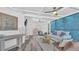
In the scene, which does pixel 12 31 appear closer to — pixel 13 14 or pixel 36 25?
pixel 13 14

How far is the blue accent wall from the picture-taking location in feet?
7.45

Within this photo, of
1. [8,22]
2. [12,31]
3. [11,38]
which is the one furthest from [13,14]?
[11,38]

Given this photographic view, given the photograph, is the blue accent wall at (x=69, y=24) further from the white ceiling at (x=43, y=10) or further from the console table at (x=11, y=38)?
the console table at (x=11, y=38)

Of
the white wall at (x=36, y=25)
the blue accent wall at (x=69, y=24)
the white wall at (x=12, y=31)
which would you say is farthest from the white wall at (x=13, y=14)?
the blue accent wall at (x=69, y=24)

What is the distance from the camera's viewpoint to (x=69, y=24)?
2.29 metres

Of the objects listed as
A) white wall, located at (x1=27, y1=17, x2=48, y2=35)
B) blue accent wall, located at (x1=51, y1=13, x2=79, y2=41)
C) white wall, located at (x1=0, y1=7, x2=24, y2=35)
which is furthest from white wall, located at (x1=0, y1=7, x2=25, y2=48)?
blue accent wall, located at (x1=51, y1=13, x2=79, y2=41)

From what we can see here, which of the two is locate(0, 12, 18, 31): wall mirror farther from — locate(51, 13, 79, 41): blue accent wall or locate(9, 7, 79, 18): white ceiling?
locate(51, 13, 79, 41): blue accent wall

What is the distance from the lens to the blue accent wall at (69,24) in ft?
7.45

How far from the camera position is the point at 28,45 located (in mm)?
2301

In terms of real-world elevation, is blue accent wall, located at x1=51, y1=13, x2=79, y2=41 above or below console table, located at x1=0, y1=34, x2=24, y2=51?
above

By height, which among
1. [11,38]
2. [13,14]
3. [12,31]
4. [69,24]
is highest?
[13,14]

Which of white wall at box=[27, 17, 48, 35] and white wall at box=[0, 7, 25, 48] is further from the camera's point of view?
white wall at box=[27, 17, 48, 35]
